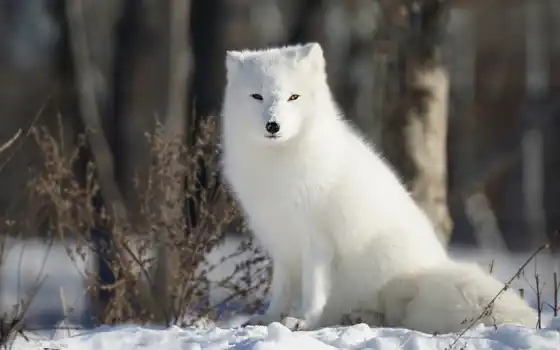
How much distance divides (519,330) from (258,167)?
4.61 feet

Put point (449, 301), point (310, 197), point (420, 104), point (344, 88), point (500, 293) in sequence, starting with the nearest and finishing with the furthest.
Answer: point (500, 293), point (449, 301), point (310, 197), point (420, 104), point (344, 88)

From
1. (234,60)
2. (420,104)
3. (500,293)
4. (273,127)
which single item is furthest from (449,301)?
(420,104)

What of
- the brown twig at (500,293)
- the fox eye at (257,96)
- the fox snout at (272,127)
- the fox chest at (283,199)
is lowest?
the brown twig at (500,293)

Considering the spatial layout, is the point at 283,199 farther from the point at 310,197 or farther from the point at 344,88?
the point at 344,88

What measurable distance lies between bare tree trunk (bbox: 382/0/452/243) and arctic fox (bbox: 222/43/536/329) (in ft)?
8.72

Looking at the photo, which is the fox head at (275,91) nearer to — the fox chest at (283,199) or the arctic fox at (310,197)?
the arctic fox at (310,197)

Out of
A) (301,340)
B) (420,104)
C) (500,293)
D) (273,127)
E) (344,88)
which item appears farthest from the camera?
(344,88)

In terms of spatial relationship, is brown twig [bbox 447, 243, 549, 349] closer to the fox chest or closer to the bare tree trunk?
the fox chest

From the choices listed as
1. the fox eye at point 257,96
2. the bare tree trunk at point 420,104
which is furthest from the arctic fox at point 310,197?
the bare tree trunk at point 420,104

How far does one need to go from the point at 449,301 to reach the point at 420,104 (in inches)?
130

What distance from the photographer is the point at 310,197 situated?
4.24 m

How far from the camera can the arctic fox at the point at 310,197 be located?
4246mm

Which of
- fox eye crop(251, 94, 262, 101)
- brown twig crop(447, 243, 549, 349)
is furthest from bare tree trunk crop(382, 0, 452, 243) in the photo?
brown twig crop(447, 243, 549, 349)

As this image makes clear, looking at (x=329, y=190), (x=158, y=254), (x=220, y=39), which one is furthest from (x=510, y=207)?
(x=329, y=190)
